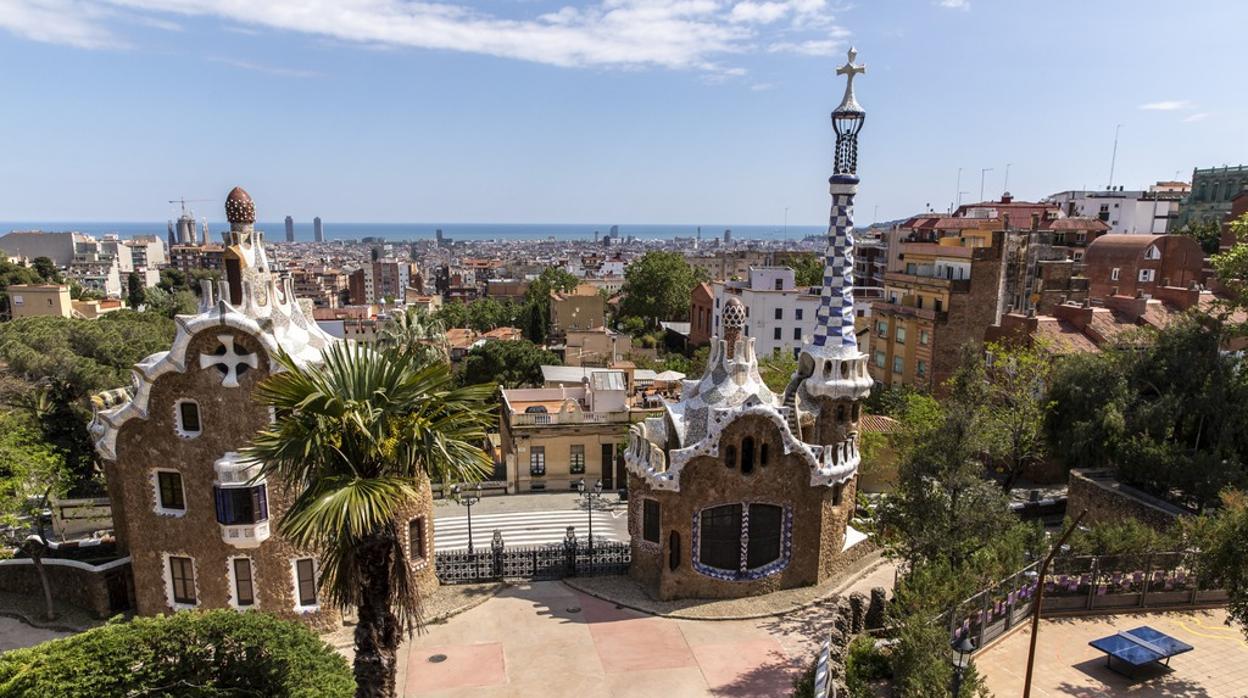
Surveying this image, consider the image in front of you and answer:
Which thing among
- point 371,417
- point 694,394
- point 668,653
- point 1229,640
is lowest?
point 668,653

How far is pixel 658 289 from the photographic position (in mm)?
94688

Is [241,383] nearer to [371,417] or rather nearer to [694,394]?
[371,417]


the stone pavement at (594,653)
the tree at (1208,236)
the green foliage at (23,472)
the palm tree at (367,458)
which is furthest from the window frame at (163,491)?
the tree at (1208,236)

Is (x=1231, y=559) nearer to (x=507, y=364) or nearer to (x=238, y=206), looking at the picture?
(x=238, y=206)

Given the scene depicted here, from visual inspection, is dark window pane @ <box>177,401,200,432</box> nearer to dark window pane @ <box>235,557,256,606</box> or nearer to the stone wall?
dark window pane @ <box>235,557,256,606</box>

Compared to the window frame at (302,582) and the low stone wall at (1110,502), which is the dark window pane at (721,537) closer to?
the window frame at (302,582)

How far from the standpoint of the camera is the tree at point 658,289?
3718 inches

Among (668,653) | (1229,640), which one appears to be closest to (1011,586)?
(1229,640)

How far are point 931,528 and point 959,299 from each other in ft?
111

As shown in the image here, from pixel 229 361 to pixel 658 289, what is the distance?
74.9 meters

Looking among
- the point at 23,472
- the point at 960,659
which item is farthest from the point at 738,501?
the point at 23,472

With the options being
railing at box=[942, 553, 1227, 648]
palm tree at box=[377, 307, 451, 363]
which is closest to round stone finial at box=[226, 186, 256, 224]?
palm tree at box=[377, 307, 451, 363]

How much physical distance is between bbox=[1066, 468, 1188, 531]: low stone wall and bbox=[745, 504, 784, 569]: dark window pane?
43.6ft

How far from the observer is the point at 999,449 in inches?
1047
